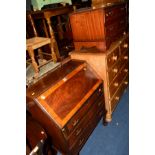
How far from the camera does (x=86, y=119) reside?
1.75 meters

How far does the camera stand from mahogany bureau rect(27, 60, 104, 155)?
1.42 m

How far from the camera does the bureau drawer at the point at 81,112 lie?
4.86ft

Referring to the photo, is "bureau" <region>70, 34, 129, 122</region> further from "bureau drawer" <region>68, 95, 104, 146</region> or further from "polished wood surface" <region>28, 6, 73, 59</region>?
"polished wood surface" <region>28, 6, 73, 59</region>

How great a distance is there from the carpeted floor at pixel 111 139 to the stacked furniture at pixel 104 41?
0.14m

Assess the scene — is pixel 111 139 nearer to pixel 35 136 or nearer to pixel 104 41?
pixel 35 136

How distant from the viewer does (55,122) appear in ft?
4.52

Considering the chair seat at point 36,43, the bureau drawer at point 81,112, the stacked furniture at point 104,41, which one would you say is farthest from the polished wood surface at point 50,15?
the bureau drawer at point 81,112

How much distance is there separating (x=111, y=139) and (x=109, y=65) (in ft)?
2.93

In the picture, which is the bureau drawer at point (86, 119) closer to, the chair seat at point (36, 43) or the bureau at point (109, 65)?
the bureau at point (109, 65)

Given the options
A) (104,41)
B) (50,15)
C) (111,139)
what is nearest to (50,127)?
(111,139)

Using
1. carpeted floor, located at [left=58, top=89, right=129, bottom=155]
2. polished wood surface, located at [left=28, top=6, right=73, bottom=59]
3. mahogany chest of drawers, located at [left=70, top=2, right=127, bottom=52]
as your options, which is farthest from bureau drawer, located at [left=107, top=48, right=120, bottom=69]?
polished wood surface, located at [left=28, top=6, right=73, bottom=59]
